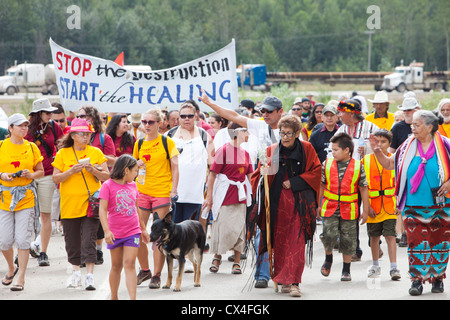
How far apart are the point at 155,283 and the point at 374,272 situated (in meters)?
2.53

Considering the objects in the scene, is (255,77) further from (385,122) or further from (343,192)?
(343,192)

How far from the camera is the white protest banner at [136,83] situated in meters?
11.2

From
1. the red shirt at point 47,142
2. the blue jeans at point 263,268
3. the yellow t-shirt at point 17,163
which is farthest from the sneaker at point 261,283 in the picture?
the red shirt at point 47,142

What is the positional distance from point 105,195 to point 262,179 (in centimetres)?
179

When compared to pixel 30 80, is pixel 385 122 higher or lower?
lower

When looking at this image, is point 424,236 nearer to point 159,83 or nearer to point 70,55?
point 159,83

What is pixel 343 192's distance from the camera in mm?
8664

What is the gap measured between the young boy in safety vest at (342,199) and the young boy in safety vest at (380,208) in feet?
0.80

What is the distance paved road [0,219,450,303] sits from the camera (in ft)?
24.8

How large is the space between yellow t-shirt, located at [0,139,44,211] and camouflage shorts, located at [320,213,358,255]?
3343mm

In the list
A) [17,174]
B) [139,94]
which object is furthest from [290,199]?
[139,94]

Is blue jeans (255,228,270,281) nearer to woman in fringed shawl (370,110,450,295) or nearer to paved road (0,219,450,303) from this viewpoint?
paved road (0,219,450,303)

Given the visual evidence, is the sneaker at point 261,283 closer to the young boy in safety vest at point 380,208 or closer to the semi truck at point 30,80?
the young boy in safety vest at point 380,208

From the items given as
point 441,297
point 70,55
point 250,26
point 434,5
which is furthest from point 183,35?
point 441,297
